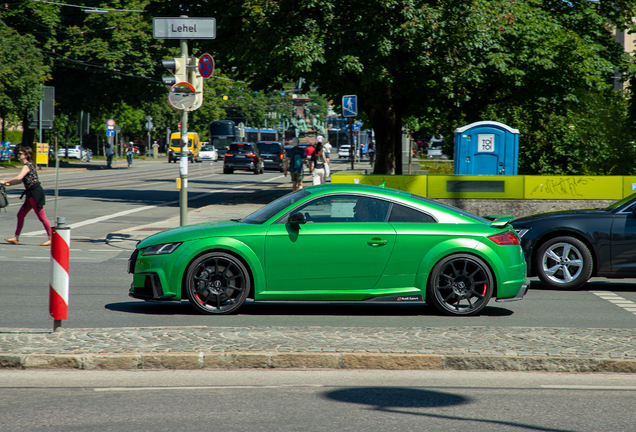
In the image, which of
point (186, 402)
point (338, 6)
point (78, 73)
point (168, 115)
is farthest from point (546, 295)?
point (168, 115)

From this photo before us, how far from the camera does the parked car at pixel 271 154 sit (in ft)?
170

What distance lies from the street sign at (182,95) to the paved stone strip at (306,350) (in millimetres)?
7775

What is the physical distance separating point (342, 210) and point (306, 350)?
94.8 inches

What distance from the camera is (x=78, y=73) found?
54281mm

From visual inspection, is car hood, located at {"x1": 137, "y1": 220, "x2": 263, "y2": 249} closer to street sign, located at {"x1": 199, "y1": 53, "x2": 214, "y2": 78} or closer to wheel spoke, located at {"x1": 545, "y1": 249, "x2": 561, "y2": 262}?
wheel spoke, located at {"x1": 545, "y1": 249, "x2": 561, "y2": 262}

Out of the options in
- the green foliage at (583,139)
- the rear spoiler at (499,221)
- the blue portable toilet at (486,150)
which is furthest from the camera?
the green foliage at (583,139)

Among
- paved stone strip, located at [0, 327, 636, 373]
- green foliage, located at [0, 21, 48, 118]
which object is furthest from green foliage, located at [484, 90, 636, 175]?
green foliage, located at [0, 21, 48, 118]

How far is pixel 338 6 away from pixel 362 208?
1560cm

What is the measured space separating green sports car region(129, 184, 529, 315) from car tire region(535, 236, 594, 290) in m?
2.30

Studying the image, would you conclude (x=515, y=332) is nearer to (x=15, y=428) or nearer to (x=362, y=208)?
(x=362, y=208)

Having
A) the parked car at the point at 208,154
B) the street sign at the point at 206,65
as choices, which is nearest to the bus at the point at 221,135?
the parked car at the point at 208,154

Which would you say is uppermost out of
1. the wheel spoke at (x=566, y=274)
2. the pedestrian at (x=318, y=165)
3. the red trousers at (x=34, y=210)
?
the pedestrian at (x=318, y=165)

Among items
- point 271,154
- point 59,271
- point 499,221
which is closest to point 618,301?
point 499,221

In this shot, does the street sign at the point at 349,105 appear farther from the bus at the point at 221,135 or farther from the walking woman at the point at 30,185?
the bus at the point at 221,135
